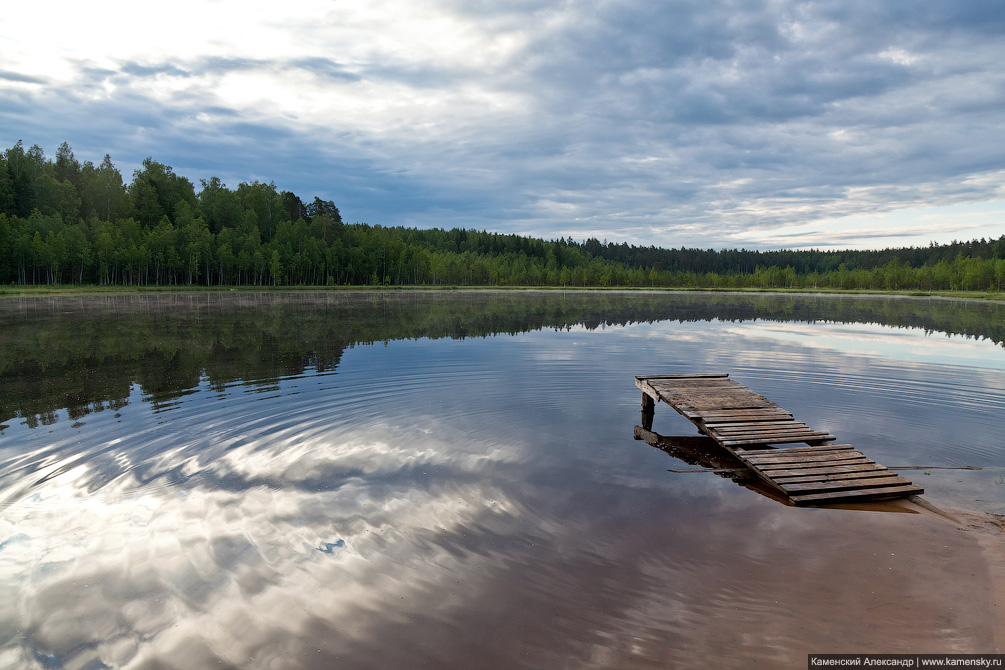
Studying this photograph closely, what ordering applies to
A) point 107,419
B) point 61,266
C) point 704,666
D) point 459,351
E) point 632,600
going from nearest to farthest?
point 704,666 < point 632,600 < point 107,419 < point 459,351 < point 61,266

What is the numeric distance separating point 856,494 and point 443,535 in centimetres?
709

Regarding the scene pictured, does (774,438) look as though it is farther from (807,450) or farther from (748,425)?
(748,425)

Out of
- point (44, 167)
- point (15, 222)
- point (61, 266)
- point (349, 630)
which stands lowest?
point (349, 630)

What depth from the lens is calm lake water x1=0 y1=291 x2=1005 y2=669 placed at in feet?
19.5

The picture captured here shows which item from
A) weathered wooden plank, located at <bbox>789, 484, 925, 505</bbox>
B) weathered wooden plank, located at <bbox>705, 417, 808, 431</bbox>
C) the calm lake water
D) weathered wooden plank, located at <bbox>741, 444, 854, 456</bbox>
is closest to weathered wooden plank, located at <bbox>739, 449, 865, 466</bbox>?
weathered wooden plank, located at <bbox>741, 444, 854, 456</bbox>

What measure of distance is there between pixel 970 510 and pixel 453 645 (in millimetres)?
9104

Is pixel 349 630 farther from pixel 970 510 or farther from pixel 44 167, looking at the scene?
pixel 44 167

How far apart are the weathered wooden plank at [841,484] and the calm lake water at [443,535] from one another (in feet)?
1.70

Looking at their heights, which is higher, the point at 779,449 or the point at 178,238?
the point at 178,238

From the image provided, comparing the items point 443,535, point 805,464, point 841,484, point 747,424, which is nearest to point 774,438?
point 747,424

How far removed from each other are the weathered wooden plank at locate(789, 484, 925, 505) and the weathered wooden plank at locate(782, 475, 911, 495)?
10 cm

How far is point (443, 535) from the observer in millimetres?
8273

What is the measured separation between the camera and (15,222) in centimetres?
10869

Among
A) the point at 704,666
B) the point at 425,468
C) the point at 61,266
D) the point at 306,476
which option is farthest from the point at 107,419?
the point at 61,266
